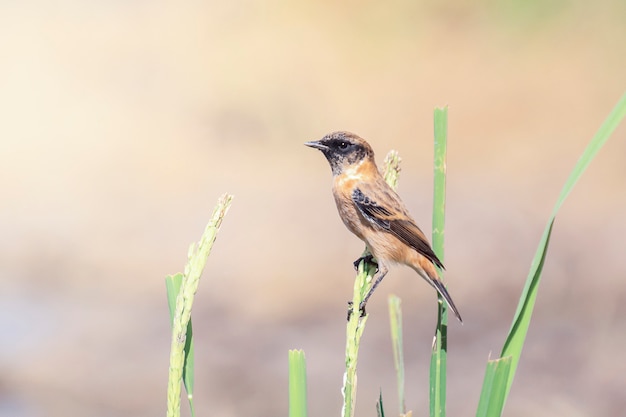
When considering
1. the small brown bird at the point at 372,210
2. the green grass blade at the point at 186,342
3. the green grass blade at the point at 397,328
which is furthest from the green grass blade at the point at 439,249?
the small brown bird at the point at 372,210

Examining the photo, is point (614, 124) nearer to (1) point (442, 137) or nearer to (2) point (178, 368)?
(1) point (442, 137)

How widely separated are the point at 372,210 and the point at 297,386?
4.53 feet

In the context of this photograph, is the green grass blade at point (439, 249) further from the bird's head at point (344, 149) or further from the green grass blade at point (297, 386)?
the bird's head at point (344, 149)

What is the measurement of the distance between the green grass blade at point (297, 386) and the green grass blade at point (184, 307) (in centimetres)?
16

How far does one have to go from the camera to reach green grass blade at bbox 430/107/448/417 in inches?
49.4

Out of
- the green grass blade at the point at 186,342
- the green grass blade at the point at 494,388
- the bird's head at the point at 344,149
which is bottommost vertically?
the green grass blade at the point at 494,388

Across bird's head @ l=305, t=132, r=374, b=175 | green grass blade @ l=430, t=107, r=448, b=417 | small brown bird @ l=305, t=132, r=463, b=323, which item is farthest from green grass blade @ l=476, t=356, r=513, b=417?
bird's head @ l=305, t=132, r=374, b=175

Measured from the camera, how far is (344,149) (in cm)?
246

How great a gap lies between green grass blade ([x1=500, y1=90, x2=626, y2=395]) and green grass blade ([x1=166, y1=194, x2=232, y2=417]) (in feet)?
1.50

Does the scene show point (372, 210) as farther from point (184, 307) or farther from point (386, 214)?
point (184, 307)

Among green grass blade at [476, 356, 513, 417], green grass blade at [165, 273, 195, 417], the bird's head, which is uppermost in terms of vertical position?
the bird's head

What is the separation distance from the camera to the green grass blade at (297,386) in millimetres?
1049

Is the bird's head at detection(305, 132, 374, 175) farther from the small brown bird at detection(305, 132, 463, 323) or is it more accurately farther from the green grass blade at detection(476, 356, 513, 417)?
the green grass blade at detection(476, 356, 513, 417)

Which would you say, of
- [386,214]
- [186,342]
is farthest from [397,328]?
[386,214]
